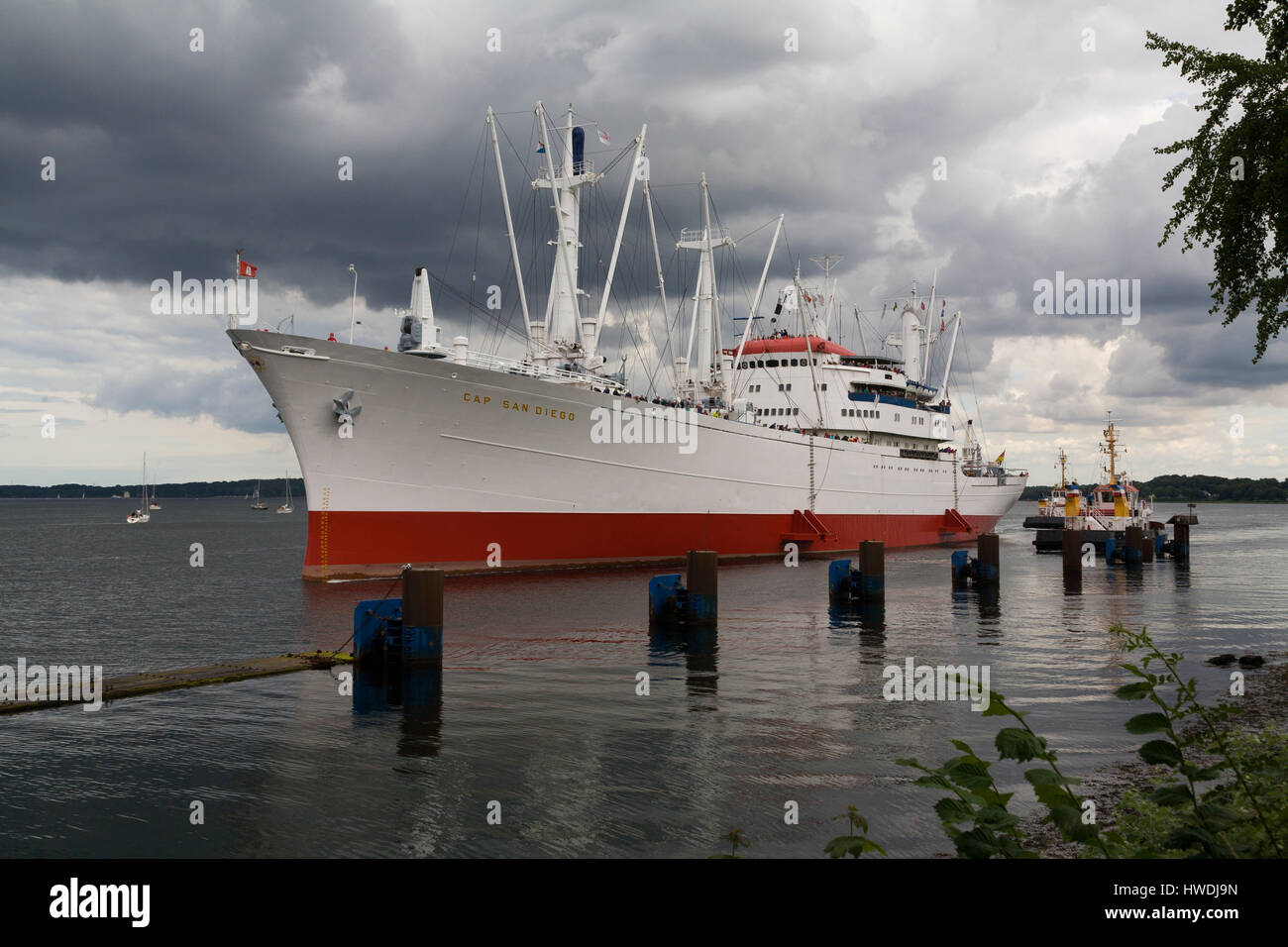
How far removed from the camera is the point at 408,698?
53.1 feet

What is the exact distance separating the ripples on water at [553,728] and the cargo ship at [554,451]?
164 inches

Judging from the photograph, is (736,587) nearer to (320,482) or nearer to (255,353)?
(320,482)

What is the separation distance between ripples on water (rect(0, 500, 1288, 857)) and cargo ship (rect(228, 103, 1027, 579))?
4.16 metres

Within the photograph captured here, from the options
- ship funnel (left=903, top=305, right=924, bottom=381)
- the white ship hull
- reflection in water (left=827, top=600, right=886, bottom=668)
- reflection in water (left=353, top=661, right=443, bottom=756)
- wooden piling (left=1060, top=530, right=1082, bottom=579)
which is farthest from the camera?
ship funnel (left=903, top=305, right=924, bottom=381)

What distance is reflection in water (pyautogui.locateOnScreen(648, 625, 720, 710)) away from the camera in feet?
55.2

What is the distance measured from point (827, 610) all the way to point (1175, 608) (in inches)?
516

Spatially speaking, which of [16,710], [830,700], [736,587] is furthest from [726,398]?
[16,710]

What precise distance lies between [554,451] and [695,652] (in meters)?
16.6

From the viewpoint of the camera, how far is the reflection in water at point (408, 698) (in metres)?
13.3

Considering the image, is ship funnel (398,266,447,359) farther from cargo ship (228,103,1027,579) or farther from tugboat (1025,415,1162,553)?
tugboat (1025,415,1162,553)

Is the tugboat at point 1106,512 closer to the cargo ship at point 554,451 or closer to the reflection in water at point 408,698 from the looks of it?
the cargo ship at point 554,451

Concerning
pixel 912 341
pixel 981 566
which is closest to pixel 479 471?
pixel 981 566

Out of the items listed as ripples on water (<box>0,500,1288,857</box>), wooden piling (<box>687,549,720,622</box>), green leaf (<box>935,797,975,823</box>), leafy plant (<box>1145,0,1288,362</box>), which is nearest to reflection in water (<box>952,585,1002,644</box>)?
ripples on water (<box>0,500,1288,857</box>)
